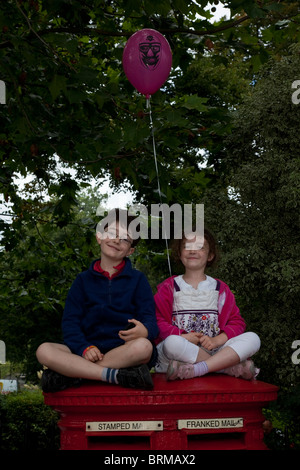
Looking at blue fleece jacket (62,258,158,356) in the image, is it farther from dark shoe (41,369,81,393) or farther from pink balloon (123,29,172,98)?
pink balloon (123,29,172,98)

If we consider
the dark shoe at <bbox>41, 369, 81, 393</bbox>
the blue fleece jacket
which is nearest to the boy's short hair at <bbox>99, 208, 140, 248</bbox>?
the blue fleece jacket

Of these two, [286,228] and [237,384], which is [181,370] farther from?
[286,228]

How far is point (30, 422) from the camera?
420 inches

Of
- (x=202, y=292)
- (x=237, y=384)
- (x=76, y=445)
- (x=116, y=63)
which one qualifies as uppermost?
(x=116, y=63)

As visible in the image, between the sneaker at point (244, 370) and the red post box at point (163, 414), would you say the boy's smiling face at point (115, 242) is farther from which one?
the sneaker at point (244, 370)

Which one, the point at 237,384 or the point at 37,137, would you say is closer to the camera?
the point at 237,384

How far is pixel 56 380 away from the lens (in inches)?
116

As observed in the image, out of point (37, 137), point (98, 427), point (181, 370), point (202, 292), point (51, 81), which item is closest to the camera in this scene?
point (98, 427)

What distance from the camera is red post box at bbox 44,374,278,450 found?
9.23 feet

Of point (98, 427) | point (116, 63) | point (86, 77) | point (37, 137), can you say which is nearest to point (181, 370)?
point (98, 427)

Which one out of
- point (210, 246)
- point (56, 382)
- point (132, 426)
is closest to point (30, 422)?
point (210, 246)

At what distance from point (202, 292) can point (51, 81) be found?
187 centimetres

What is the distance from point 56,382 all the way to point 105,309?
537 millimetres

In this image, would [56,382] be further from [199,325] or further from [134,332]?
[199,325]
